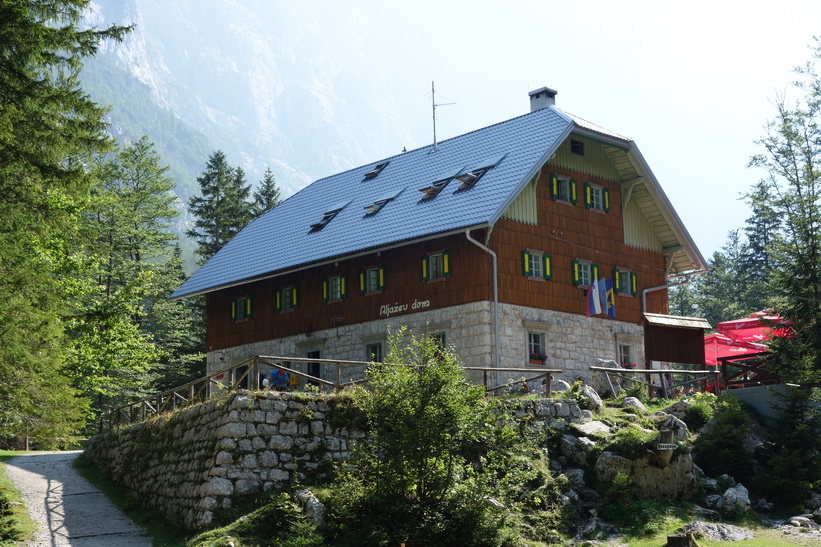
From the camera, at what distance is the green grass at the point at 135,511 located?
70.4ft

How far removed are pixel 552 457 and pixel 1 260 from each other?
1310 cm

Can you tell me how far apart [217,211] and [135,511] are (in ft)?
118

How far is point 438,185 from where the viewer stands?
111ft

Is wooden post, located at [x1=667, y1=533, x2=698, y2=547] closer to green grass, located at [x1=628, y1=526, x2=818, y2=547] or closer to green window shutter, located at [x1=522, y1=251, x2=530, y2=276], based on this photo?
green grass, located at [x1=628, y1=526, x2=818, y2=547]

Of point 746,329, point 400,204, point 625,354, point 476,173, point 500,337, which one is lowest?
point 625,354

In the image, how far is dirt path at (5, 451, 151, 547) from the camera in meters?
21.7

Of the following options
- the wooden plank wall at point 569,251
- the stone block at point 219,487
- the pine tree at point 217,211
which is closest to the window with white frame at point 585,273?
the wooden plank wall at point 569,251

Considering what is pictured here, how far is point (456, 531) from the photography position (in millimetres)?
19797

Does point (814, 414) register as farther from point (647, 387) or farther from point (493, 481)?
point (493, 481)

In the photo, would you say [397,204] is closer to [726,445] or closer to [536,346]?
[536,346]

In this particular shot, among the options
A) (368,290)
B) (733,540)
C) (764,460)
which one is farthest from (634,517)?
(368,290)

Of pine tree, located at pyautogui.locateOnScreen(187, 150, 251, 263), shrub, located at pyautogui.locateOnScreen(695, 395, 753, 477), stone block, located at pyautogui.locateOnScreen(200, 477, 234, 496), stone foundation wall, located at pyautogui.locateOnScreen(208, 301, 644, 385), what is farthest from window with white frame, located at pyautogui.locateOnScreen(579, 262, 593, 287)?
pine tree, located at pyautogui.locateOnScreen(187, 150, 251, 263)

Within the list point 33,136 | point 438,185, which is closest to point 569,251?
point 438,185

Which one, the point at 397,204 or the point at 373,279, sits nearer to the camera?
the point at 373,279
